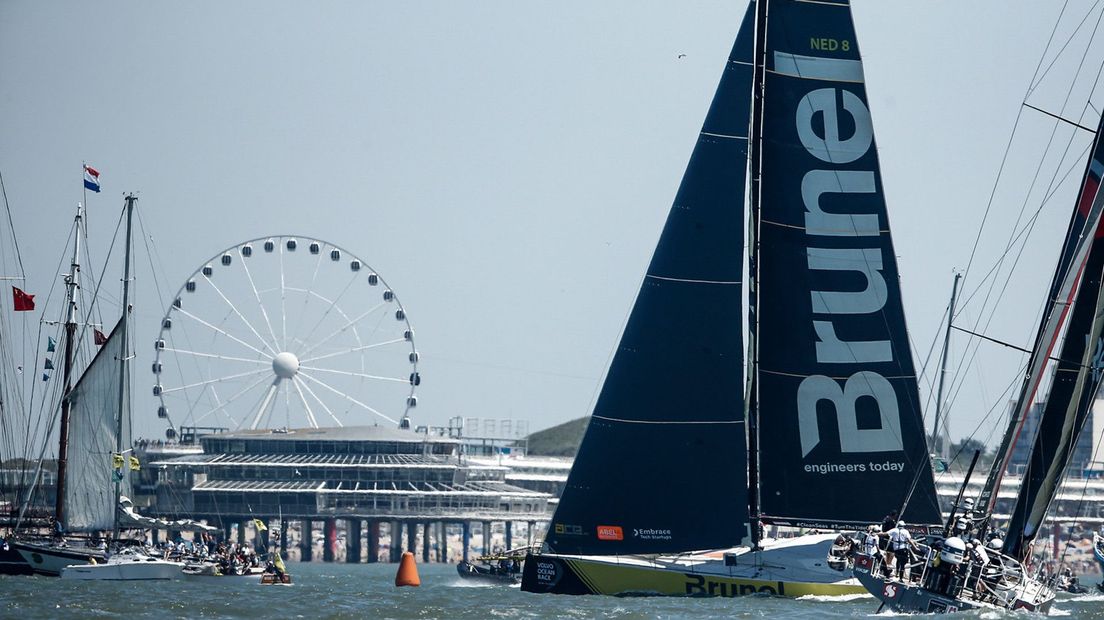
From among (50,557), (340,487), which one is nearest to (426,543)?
(340,487)

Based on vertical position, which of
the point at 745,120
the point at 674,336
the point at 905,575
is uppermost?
the point at 745,120

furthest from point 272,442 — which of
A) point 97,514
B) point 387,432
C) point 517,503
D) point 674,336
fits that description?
point 674,336

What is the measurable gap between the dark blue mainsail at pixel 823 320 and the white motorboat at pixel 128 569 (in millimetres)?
28281

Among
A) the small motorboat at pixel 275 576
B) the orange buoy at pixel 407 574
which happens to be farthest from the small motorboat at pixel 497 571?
the small motorboat at pixel 275 576

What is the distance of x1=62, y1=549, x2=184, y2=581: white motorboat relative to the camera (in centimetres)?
5922

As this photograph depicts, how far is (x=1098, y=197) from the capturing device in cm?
3394

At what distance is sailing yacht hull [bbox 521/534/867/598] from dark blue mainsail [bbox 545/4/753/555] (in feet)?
1.85

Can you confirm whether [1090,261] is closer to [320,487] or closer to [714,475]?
[714,475]

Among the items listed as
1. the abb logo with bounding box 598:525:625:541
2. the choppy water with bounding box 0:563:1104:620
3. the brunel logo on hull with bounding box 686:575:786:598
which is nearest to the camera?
the choppy water with bounding box 0:563:1104:620

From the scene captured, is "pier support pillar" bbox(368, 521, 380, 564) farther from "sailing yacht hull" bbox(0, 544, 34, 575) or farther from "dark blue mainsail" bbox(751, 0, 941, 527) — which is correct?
"dark blue mainsail" bbox(751, 0, 941, 527)

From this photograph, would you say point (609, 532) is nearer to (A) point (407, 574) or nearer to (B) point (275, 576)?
(A) point (407, 574)

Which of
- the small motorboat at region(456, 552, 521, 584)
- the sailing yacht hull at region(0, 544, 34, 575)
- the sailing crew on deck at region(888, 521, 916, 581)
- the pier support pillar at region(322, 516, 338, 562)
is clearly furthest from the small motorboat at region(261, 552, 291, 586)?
the pier support pillar at region(322, 516, 338, 562)

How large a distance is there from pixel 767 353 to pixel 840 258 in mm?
2690

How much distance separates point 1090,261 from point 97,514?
4157 cm
